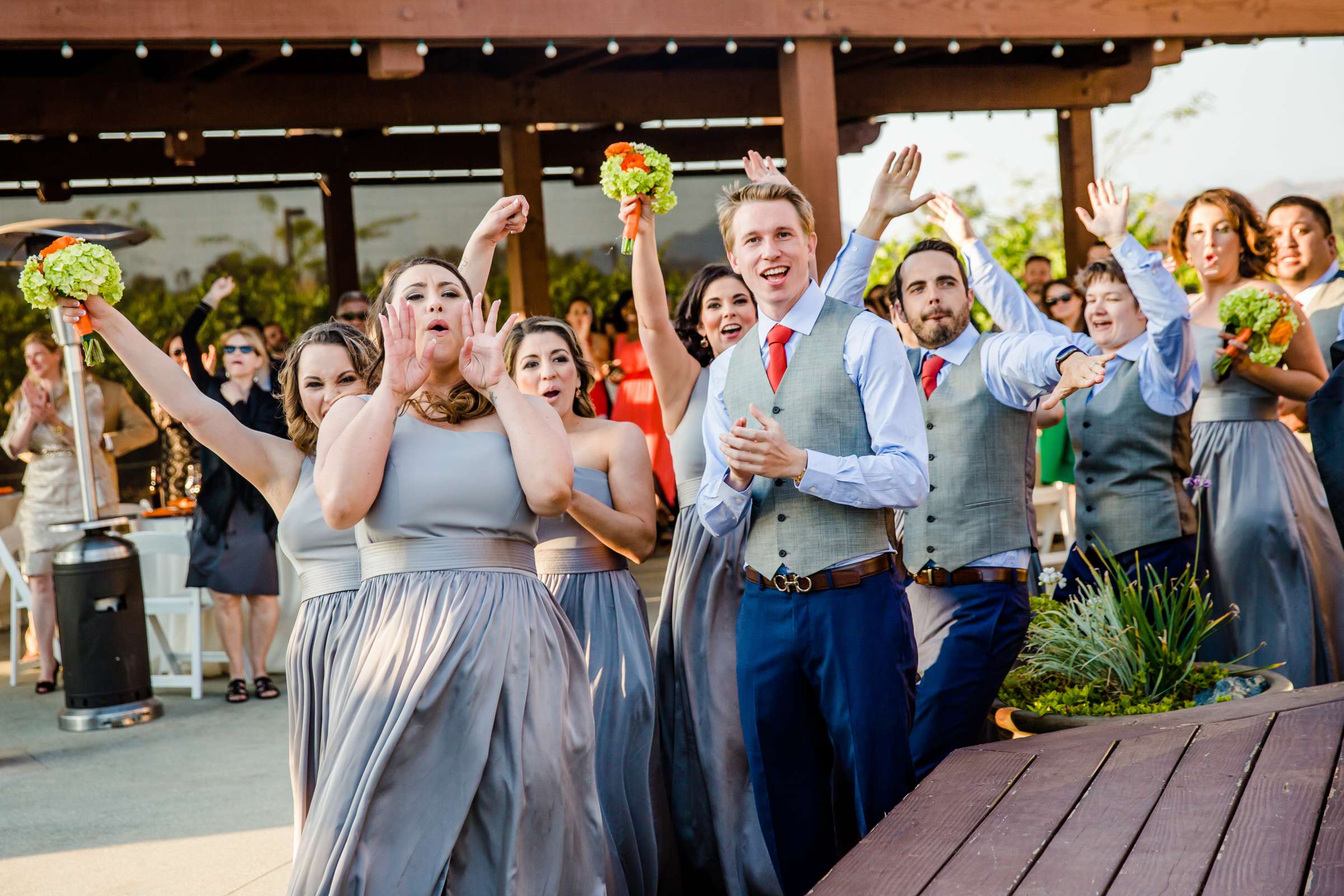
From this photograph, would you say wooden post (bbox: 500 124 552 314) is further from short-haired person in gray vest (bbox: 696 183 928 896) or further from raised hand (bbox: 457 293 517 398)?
raised hand (bbox: 457 293 517 398)

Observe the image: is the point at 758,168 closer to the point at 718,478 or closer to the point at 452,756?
the point at 718,478

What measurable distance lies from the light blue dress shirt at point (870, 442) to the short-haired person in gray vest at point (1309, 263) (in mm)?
3034

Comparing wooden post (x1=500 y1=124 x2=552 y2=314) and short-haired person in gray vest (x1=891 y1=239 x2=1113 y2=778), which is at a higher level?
wooden post (x1=500 y1=124 x2=552 y2=314)

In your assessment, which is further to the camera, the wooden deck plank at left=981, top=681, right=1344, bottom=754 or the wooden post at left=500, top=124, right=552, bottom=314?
the wooden post at left=500, top=124, right=552, bottom=314

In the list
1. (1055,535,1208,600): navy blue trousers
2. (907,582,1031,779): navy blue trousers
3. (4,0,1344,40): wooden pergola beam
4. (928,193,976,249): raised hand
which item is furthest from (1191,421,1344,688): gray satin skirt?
(4,0,1344,40): wooden pergola beam

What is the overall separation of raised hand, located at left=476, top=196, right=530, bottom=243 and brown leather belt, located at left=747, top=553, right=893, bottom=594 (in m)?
1.05

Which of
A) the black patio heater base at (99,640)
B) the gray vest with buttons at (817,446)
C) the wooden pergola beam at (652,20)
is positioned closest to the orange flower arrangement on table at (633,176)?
the gray vest with buttons at (817,446)

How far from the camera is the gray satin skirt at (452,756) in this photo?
2.48 metres

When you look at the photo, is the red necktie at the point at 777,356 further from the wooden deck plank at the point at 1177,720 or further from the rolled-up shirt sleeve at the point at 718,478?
the wooden deck plank at the point at 1177,720

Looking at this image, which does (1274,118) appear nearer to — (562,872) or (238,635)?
(238,635)

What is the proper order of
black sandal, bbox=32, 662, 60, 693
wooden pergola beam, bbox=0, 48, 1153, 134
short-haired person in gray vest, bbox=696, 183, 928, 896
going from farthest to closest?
1. wooden pergola beam, bbox=0, 48, 1153, 134
2. black sandal, bbox=32, 662, 60, 693
3. short-haired person in gray vest, bbox=696, 183, 928, 896

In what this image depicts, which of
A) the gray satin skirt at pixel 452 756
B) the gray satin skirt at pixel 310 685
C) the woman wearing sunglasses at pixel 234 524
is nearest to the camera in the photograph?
the gray satin skirt at pixel 452 756

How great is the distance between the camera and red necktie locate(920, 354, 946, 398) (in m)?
3.72

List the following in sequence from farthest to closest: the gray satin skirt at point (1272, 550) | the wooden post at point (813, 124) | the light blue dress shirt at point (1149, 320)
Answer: the wooden post at point (813, 124) → the gray satin skirt at point (1272, 550) → the light blue dress shirt at point (1149, 320)
